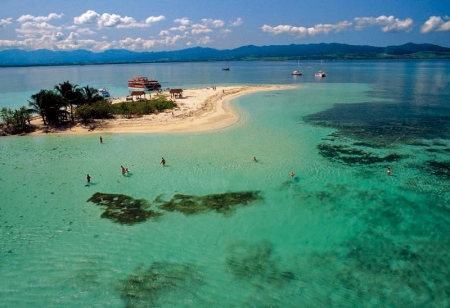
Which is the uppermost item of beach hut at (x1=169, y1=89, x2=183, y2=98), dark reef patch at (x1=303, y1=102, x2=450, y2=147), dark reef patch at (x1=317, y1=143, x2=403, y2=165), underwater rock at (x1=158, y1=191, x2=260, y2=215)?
beach hut at (x1=169, y1=89, x2=183, y2=98)

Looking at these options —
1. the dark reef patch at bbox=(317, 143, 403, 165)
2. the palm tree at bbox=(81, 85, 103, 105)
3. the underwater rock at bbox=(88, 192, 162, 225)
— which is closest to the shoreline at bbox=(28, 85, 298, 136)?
the palm tree at bbox=(81, 85, 103, 105)

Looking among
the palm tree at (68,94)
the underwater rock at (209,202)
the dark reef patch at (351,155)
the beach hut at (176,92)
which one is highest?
the palm tree at (68,94)

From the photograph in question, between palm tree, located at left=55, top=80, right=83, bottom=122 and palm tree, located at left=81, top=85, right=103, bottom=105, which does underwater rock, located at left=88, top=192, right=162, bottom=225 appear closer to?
palm tree, located at left=55, top=80, right=83, bottom=122

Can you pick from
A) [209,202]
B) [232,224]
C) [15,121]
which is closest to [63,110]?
[15,121]

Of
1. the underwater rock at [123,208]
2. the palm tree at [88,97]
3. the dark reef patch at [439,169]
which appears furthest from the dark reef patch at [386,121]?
the palm tree at [88,97]

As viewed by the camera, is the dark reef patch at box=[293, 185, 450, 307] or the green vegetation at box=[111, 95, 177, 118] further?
the green vegetation at box=[111, 95, 177, 118]

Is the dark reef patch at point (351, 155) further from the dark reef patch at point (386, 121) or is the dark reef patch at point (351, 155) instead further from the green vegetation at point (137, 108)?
the green vegetation at point (137, 108)
